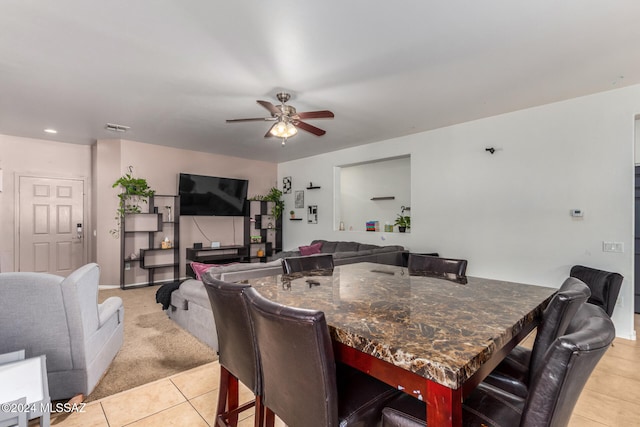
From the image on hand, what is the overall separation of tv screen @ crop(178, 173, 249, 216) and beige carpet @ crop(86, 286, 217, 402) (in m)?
2.51

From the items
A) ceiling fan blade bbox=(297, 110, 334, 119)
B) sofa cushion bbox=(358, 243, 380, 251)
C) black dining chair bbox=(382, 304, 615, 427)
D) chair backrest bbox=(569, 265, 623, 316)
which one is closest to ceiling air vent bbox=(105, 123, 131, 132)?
ceiling fan blade bbox=(297, 110, 334, 119)

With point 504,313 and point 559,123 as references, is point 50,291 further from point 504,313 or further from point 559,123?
point 559,123

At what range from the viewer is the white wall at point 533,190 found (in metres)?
3.36

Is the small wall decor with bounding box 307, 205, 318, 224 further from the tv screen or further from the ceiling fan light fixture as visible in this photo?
the ceiling fan light fixture

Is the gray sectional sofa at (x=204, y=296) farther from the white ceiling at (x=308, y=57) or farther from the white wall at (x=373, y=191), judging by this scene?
the white wall at (x=373, y=191)

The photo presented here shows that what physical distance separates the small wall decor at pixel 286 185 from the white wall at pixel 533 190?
118 inches

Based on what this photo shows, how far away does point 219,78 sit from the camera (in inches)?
124

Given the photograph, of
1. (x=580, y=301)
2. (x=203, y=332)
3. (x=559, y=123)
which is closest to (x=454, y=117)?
(x=559, y=123)

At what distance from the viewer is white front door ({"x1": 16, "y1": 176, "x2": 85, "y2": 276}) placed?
5.34 metres

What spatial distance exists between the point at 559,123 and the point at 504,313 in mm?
3686

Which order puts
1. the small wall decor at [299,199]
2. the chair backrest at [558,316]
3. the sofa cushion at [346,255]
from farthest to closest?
the small wall decor at [299,199]
the sofa cushion at [346,255]
the chair backrest at [558,316]

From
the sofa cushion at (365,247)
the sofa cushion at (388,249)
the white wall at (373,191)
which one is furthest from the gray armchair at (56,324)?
the white wall at (373,191)

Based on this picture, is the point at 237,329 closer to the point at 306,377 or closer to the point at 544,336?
the point at 306,377

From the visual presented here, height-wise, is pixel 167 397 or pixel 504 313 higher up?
pixel 504 313
